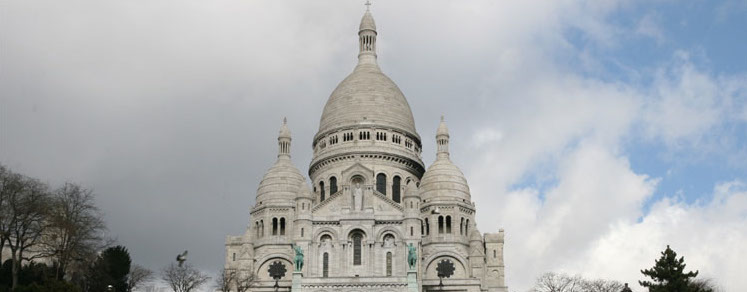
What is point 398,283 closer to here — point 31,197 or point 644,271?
point 644,271

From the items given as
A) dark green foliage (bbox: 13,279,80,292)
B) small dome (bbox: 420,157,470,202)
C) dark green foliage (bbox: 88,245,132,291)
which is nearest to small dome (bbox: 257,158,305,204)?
small dome (bbox: 420,157,470,202)

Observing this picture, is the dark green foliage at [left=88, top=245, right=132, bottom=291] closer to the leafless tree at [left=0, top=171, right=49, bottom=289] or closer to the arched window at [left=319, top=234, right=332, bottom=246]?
the leafless tree at [left=0, top=171, right=49, bottom=289]

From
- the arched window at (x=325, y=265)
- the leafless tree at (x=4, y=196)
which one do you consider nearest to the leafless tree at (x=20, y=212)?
the leafless tree at (x=4, y=196)

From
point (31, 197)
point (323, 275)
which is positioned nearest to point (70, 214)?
point (31, 197)

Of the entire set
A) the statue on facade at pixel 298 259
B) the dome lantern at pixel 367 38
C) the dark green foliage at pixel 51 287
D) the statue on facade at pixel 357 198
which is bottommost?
the dark green foliage at pixel 51 287

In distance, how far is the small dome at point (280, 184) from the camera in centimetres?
9262

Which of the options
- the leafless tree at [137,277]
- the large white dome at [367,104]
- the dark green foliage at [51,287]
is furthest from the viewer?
the large white dome at [367,104]

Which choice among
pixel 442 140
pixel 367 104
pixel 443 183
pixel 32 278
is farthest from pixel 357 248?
pixel 32 278

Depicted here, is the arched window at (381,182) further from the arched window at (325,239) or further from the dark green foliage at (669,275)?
the dark green foliage at (669,275)

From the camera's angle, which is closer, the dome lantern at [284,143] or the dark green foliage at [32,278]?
the dark green foliage at [32,278]

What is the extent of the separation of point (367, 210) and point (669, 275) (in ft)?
94.7

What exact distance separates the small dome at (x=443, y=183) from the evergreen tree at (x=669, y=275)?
30.2 m

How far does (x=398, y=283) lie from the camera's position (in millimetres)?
80000

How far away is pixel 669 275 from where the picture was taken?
206 ft
